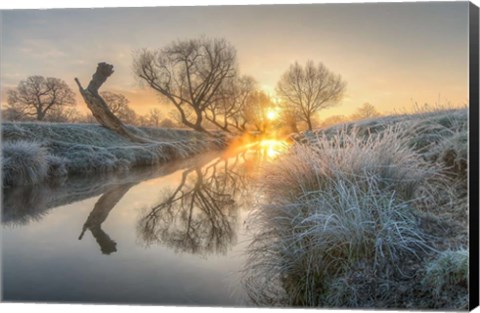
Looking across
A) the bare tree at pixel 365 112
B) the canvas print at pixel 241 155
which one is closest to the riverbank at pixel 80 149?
the canvas print at pixel 241 155

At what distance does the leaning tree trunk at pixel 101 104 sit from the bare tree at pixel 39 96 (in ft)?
0.43

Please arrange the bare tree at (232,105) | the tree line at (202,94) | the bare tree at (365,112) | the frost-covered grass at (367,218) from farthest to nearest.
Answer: the bare tree at (232,105)
the tree line at (202,94)
the bare tree at (365,112)
the frost-covered grass at (367,218)

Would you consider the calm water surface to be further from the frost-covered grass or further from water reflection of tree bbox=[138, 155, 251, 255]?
the frost-covered grass

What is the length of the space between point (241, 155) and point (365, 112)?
0.91 meters

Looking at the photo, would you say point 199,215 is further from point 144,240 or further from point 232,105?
point 232,105

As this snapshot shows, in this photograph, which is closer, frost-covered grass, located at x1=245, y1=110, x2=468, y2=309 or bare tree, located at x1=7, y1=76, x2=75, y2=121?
frost-covered grass, located at x1=245, y1=110, x2=468, y2=309

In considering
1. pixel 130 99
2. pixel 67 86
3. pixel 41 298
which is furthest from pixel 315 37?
pixel 41 298

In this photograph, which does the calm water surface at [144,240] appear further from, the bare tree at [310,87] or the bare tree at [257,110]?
the bare tree at [310,87]

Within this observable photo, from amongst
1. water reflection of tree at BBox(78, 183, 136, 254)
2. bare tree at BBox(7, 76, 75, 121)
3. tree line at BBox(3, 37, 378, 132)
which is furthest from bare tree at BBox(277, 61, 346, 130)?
bare tree at BBox(7, 76, 75, 121)

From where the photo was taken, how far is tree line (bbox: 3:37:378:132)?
397 centimetres

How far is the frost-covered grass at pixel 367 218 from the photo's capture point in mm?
3449

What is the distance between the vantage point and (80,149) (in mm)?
4352

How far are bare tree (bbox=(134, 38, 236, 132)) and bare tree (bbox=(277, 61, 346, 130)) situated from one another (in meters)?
0.39

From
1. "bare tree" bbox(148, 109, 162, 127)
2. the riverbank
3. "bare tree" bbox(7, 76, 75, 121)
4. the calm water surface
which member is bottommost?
the calm water surface
